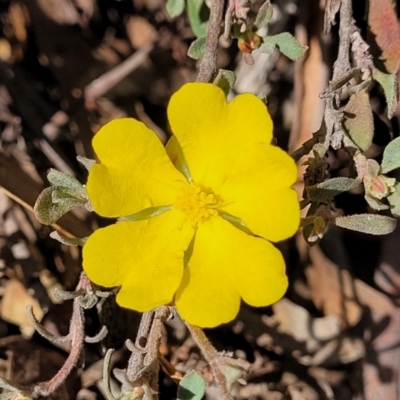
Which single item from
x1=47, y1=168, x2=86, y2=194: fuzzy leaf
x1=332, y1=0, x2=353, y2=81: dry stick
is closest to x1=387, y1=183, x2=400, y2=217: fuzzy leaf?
x1=332, y1=0, x2=353, y2=81: dry stick

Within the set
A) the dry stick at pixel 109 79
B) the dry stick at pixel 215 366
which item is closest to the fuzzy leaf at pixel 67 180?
the dry stick at pixel 215 366

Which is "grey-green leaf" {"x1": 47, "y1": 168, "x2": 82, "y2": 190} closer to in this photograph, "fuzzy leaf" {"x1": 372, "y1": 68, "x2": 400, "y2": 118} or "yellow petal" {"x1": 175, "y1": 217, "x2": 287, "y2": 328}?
"yellow petal" {"x1": 175, "y1": 217, "x2": 287, "y2": 328}

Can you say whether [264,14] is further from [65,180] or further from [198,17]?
[65,180]

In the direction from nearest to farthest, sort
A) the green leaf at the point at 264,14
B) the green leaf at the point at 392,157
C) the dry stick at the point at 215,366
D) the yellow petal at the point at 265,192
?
the yellow petal at the point at 265,192
the dry stick at the point at 215,366
the green leaf at the point at 392,157
the green leaf at the point at 264,14

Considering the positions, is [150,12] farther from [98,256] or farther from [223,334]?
[98,256]

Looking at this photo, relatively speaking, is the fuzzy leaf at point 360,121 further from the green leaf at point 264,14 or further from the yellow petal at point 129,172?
the yellow petal at point 129,172

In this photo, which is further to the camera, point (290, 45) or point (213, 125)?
point (290, 45)

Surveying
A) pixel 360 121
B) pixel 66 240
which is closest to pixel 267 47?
pixel 360 121
